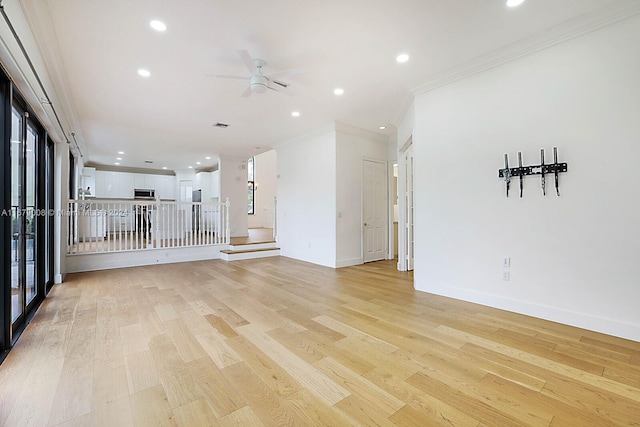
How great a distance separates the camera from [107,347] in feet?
7.82

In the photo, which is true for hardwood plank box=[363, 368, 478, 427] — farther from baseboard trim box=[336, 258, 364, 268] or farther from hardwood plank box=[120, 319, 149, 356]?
baseboard trim box=[336, 258, 364, 268]

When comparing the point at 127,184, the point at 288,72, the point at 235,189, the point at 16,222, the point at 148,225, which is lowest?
the point at 148,225

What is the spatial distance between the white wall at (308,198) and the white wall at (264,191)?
6517 millimetres

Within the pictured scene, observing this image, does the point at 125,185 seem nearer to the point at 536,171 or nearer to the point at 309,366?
the point at 309,366

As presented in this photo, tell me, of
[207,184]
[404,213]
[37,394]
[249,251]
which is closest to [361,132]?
[404,213]

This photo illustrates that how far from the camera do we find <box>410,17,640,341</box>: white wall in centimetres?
254

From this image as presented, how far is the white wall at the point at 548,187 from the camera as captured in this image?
8.32ft

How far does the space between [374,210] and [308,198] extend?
1.54 metres

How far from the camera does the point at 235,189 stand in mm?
8891

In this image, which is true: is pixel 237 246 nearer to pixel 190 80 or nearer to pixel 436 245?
pixel 190 80

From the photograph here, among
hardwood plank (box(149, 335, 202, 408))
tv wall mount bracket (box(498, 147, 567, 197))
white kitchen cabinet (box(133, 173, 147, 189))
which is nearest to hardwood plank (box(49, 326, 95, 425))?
hardwood plank (box(149, 335, 202, 408))

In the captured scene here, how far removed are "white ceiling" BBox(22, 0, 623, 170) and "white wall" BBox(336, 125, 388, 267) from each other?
746mm

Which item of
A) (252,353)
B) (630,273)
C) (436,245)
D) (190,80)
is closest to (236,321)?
(252,353)

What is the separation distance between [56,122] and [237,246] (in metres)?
4.09
